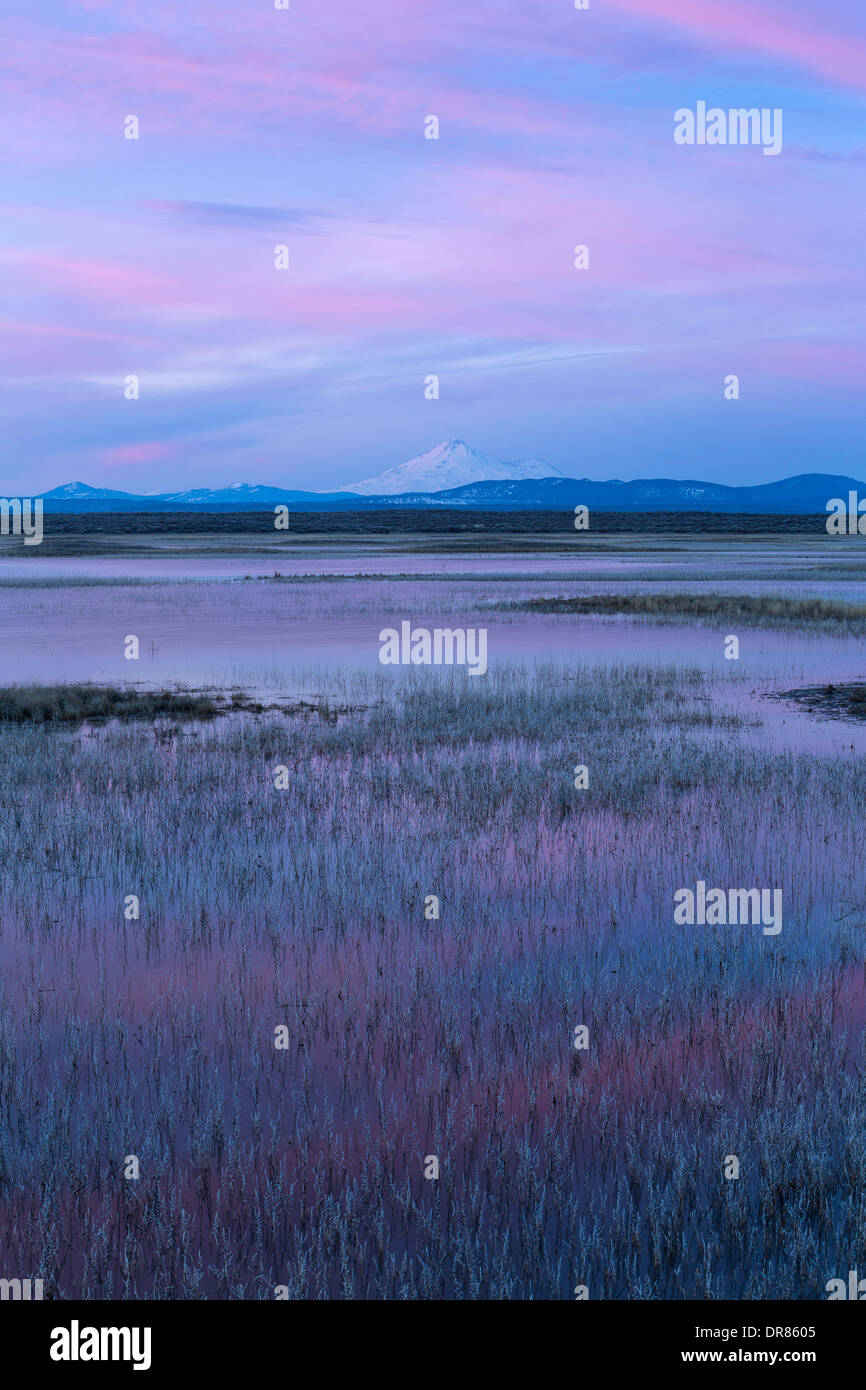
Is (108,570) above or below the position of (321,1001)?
above

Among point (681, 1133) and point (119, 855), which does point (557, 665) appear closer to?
point (119, 855)

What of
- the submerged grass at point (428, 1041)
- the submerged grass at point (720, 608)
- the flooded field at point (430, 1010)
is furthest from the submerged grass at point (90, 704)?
the submerged grass at point (720, 608)

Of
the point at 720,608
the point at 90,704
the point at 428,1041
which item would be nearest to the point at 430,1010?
the point at 428,1041

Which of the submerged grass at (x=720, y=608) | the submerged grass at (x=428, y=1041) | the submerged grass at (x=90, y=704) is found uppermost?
the submerged grass at (x=720, y=608)

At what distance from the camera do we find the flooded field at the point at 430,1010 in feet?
17.0

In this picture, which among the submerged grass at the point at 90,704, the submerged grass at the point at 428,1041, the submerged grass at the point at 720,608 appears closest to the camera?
the submerged grass at the point at 428,1041

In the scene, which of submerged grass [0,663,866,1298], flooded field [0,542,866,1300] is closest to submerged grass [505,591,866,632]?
flooded field [0,542,866,1300]

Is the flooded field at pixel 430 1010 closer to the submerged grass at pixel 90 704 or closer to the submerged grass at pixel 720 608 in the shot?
the submerged grass at pixel 90 704

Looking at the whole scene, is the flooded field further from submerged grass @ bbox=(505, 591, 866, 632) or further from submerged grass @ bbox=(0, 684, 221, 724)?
submerged grass @ bbox=(505, 591, 866, 632)

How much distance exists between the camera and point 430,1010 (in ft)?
25.2

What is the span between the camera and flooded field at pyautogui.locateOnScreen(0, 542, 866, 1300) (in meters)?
5.17
